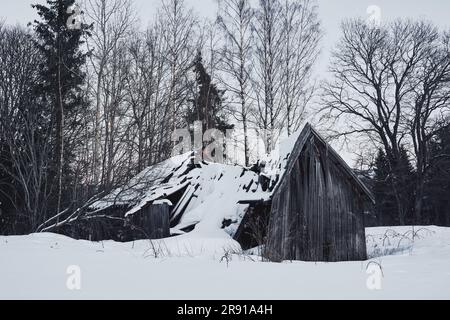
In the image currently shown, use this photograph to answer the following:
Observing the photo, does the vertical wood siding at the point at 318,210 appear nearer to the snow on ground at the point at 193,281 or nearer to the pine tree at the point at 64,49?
the snow on ground at the point at 193,281

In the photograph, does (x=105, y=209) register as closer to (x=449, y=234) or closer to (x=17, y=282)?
(x=17, y=282)

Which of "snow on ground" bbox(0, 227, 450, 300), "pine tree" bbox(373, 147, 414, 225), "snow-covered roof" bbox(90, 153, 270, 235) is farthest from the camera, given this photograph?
"pine tree" bbox(373, 147, 414, 225)

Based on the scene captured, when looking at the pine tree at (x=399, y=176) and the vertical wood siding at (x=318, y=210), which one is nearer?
the vertical wood siding at (x=318, y=210)

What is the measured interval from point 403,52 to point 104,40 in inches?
818

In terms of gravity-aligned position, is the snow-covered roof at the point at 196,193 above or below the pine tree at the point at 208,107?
below

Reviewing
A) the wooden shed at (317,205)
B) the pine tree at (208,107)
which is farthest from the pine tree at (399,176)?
the wooden shed at (317,205)

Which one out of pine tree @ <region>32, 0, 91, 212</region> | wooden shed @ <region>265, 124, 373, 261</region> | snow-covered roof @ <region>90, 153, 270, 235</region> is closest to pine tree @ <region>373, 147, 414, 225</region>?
wooden shed @ <region>265, 124, 373, 261</region>

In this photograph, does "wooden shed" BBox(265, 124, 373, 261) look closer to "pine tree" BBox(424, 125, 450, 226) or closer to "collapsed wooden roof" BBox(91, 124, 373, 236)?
"collapsed wooden roof" BBox(91, 124, 373, 236)

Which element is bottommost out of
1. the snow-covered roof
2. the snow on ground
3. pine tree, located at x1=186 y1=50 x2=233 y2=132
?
the snow on ground

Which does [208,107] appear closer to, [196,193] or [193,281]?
[196,193]

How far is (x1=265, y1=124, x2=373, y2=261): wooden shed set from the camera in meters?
10.1

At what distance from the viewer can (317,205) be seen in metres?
10.8

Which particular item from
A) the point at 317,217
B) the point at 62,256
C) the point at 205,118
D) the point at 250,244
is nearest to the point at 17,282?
the point at 62,256

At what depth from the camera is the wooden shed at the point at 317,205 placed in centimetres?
1009
